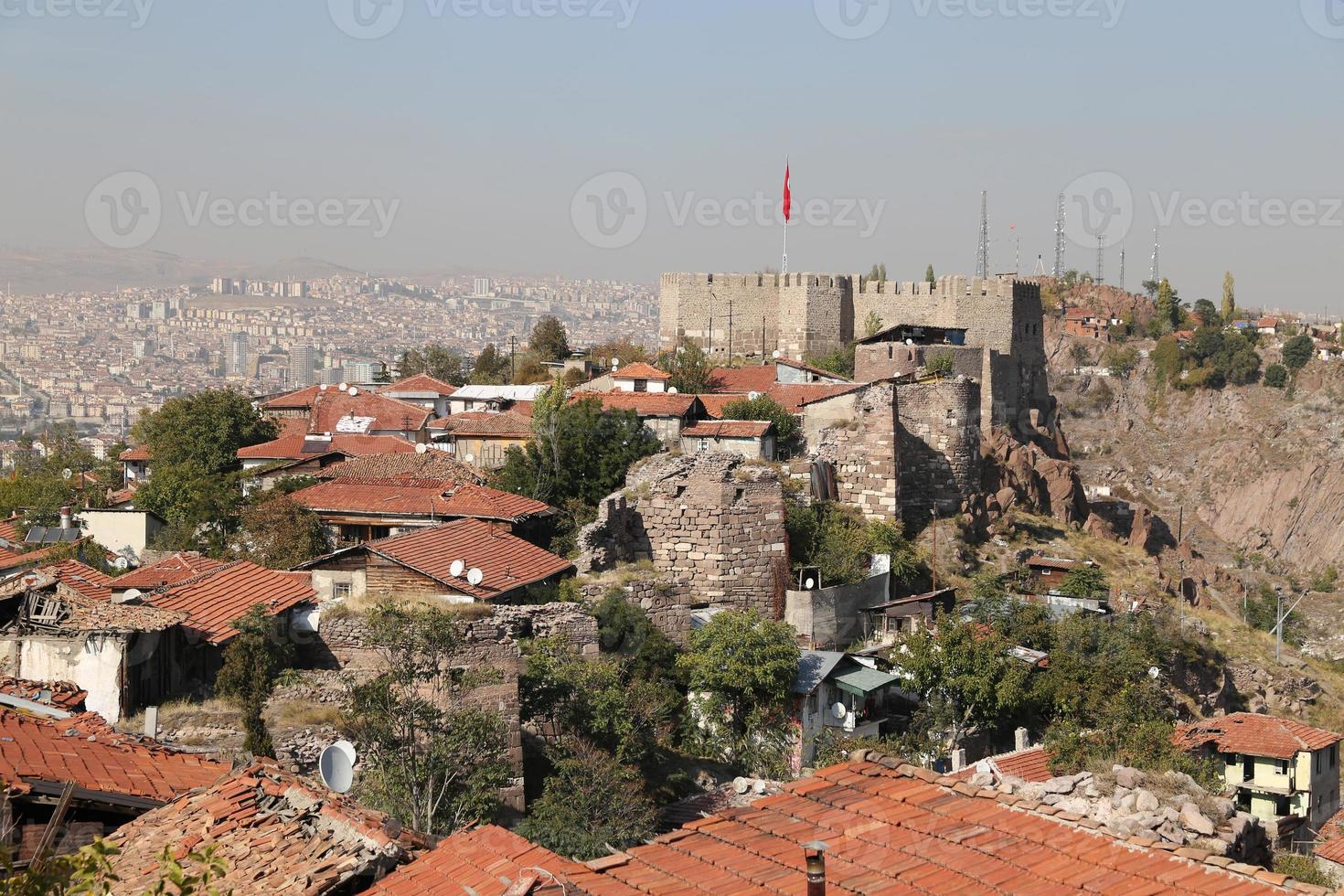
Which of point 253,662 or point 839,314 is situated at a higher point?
point 839,314

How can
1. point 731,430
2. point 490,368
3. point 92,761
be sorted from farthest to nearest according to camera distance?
point 490,368
point 731,430
point 92,761

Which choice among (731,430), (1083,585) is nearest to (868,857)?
(731,430)

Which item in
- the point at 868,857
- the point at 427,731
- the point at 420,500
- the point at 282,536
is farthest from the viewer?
the point at 420,500

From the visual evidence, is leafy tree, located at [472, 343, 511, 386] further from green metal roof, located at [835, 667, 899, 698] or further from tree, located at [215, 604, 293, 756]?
tree, located at [215, 604, 293, 756]

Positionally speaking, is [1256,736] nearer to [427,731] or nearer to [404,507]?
[404,507]

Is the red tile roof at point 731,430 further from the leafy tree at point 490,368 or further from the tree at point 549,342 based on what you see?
the tree at point 549,342

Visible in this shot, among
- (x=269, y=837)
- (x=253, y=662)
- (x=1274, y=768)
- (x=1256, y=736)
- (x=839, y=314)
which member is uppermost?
(x=839, y=314)

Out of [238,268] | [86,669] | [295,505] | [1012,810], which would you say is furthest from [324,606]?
[238,268]
